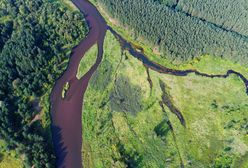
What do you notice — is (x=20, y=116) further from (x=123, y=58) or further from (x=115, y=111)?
(x=123, y=58)

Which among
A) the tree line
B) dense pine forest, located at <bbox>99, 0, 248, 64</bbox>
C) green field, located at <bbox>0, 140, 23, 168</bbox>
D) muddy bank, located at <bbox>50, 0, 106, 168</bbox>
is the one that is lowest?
green field, located at <bbox>0, 140, 23, 168</bbox>

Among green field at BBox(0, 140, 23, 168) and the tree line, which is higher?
the tree line

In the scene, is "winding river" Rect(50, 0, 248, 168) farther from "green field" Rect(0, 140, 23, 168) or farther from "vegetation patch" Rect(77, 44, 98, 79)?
"green field" Rect(0, 140, 23, 168)

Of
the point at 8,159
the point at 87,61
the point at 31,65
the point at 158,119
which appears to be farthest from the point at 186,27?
the point at 8,159

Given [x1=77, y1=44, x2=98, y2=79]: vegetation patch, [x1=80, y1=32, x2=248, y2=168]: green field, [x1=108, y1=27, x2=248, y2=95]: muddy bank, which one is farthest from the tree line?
[x1=77, y1=44, x2=98, y2=79]: vegetation patch

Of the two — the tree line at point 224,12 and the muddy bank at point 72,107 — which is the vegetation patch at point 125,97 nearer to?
the muddy bank at point 72,107

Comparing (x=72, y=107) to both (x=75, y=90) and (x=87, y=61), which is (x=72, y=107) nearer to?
(x=75, y=90)

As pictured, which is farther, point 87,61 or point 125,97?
point 87,61
